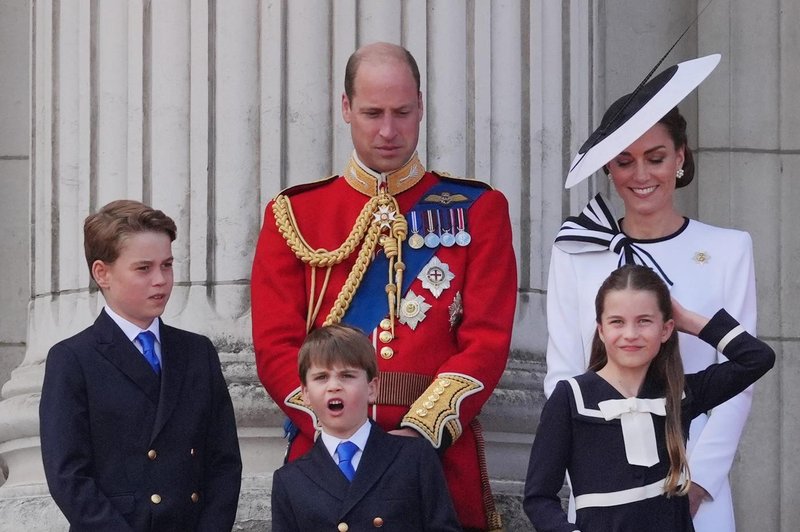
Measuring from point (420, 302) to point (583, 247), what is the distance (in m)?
0.50

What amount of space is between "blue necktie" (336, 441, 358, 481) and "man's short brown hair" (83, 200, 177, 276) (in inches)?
31.7

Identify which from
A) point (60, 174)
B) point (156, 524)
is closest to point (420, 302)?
point (156, 524)

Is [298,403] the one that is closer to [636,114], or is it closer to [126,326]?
[126,326]

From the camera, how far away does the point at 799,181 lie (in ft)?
26.4

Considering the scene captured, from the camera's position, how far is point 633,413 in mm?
4918

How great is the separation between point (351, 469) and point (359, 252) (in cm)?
81

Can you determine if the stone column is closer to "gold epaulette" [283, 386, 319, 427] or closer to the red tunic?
the red tunic

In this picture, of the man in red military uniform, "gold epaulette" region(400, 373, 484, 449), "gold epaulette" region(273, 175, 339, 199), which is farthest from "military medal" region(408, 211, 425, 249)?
"gold epaulette" region(400, 373, 484, 449)

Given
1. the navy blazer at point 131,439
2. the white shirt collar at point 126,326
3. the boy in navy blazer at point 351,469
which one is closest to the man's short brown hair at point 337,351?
the boy in navy blazer at point 351,469

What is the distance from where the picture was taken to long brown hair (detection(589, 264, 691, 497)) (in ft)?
16.0

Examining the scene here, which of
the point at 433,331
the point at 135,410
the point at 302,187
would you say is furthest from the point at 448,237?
the point at 135,410

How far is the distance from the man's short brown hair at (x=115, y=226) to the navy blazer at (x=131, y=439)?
192 millimetres

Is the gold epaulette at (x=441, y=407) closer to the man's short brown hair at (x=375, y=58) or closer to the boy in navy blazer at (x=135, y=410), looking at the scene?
the boy in navy blazer at (x=135, y=410)

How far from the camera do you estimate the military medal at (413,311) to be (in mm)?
5477
